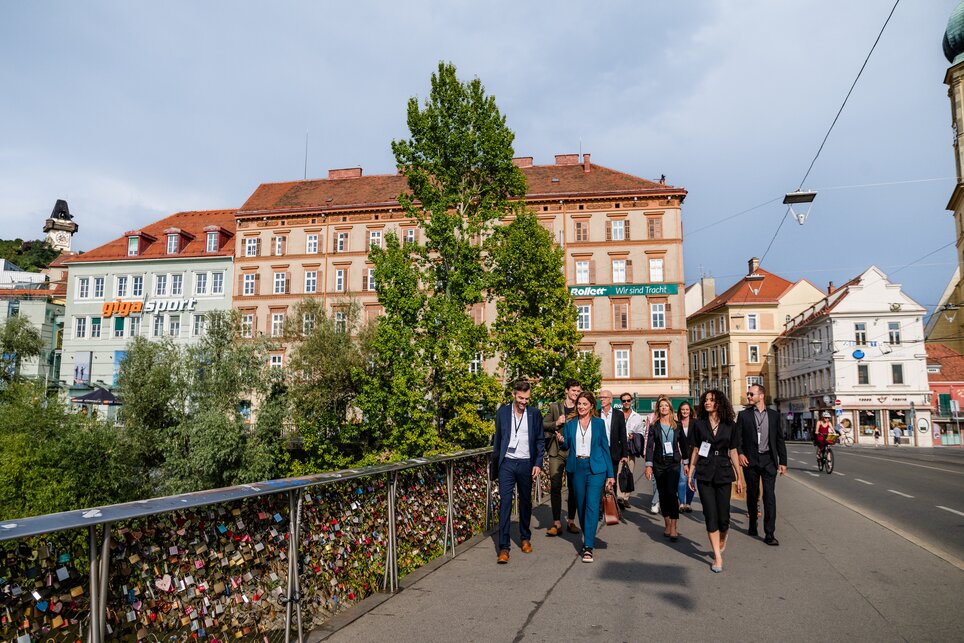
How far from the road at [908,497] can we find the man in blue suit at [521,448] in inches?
184

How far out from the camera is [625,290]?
5525 cm

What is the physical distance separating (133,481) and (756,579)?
33.2 m

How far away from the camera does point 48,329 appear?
7081cm

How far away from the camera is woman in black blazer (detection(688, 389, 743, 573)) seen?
798 centimetres

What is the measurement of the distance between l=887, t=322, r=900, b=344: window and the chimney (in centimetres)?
4693

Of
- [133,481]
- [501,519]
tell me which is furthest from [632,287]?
[501,519]

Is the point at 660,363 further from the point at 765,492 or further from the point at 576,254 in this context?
the point at 765,492

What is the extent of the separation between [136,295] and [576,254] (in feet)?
116

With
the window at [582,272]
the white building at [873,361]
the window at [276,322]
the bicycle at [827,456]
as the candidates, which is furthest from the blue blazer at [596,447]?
the white building at [873,361]

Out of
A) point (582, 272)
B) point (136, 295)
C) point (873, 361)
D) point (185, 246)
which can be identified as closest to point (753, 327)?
point (873, 361)

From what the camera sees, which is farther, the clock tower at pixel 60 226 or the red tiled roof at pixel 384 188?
the clock tower at pixel 60 226

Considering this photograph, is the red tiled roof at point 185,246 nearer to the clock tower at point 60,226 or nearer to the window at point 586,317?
the window at point 586,317

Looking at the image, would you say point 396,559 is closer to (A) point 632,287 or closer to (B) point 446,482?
(B) point 446,482

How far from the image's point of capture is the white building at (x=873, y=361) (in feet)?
205
